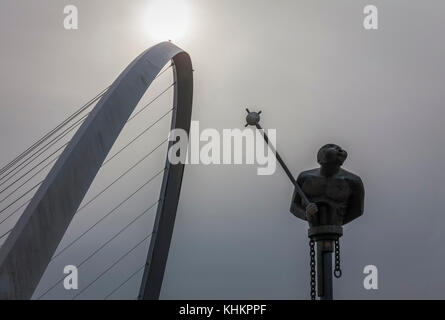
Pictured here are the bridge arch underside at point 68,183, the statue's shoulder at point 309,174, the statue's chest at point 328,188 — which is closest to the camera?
the bridge arch underside at point 68,183

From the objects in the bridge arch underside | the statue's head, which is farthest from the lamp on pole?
the bridge arch underside

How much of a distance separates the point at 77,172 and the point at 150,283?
31.3 ft

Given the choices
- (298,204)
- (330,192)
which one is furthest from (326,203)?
(298,204)

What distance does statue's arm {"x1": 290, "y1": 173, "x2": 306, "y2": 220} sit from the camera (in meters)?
15.4

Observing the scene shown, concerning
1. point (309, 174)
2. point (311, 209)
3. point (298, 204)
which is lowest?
point (311, 209)

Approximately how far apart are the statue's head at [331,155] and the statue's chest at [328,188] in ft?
1.14

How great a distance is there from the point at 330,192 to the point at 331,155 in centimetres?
69

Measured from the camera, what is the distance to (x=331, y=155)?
14766mm

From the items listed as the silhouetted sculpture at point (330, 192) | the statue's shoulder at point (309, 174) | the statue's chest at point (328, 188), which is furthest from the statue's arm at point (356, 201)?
the statue's shoulder at point (309, 174)

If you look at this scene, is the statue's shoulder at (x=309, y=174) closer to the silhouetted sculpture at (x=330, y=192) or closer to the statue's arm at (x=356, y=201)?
the silhouetted sculpture at (x=330, y=192)

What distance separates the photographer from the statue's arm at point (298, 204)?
607 inches

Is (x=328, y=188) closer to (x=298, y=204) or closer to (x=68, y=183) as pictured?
(x=298, y=204)
